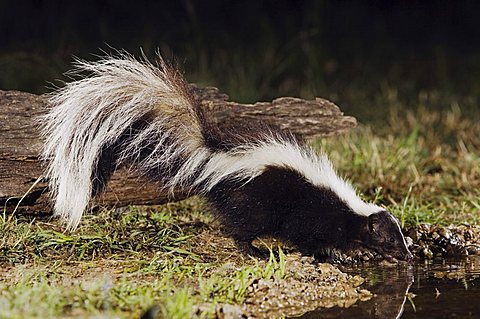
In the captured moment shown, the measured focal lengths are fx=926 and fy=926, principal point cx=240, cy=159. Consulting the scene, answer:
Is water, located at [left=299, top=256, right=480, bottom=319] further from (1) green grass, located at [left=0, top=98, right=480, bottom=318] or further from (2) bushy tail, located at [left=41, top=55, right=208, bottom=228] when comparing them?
(2) bushy tail, located at [left=41, top=55, right=208, bottom=228]

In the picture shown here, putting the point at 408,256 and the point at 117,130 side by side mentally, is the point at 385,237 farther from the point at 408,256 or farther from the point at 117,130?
the point at 117,130

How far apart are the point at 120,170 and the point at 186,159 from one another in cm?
48

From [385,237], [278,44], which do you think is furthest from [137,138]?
[278,44]

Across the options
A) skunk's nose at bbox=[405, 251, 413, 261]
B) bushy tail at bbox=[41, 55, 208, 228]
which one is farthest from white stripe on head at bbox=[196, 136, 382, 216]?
skunk's nose at bbox=[405, 251, 413, 261]

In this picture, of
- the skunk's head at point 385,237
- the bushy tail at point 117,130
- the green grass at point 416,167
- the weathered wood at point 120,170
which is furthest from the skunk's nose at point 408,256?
the bushy tail at point 117,130

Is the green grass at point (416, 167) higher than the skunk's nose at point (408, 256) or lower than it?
higher

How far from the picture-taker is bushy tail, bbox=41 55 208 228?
17.5ft

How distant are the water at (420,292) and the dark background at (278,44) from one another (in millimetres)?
4074

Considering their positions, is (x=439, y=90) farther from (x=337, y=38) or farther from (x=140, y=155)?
(x=140, y=155)

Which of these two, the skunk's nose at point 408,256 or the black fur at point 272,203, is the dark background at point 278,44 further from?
the skunk's nose at point 408,256

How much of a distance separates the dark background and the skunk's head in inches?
148

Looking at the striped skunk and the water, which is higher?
the striped skunk

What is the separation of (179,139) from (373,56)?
6.62m

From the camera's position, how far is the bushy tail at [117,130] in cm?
535
